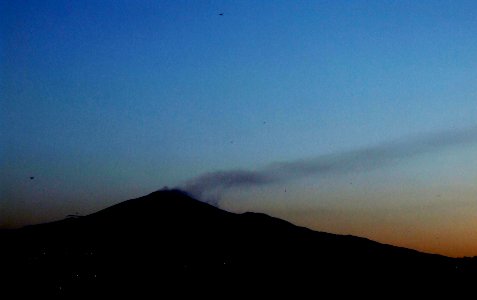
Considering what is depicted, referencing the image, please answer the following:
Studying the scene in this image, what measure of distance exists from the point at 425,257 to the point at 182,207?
6594 centimetres

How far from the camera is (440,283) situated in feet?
301

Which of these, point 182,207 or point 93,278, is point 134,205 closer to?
point 182,207

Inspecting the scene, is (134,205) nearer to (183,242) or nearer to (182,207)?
(182,207)

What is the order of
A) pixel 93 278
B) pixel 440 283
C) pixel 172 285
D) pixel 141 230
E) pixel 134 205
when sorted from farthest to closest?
pixel 134 205, pixel 141 230, pixel 440 283, pixel 93 278, pixel 172 285

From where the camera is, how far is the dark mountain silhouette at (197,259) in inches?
3140

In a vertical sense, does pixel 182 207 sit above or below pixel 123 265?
above

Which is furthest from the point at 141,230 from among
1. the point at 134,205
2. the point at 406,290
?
the point at 406,290

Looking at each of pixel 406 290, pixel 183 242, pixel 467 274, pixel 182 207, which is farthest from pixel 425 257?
pixel 182 207

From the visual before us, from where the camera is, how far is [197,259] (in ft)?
328

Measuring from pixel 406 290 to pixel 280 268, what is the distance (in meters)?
21.1

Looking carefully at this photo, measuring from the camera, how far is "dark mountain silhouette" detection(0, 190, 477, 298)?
262 feet

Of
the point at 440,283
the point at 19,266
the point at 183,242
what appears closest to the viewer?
the point at 440,283

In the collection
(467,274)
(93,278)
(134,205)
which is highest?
(134,205)

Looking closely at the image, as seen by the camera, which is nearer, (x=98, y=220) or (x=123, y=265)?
(x=123, y=265)
